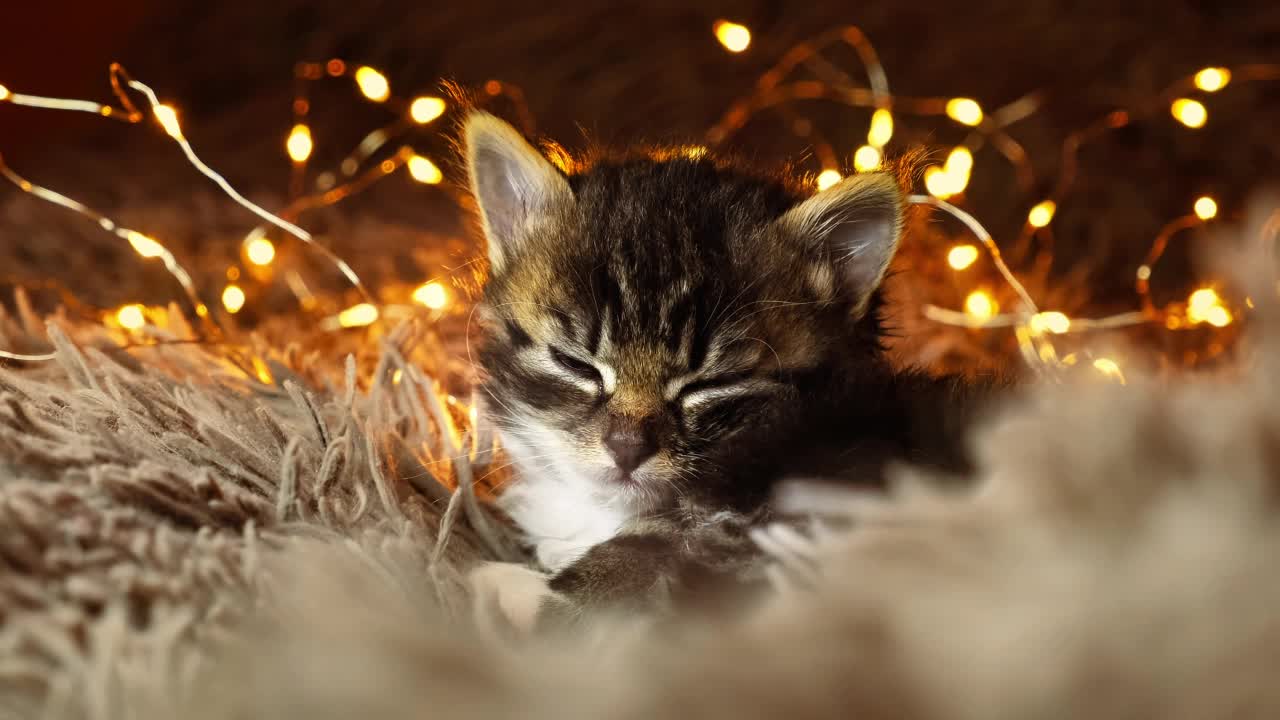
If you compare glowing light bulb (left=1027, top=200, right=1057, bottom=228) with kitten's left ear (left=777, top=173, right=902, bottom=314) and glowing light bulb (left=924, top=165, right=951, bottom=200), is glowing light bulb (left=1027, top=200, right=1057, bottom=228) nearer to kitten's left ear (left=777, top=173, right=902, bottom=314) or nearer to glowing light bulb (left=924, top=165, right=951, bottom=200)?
glowing light bulb (left=924, top=165, right=951, bottom=200)

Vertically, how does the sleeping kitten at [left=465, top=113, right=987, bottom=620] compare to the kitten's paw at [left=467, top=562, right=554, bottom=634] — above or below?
above

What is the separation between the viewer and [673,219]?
0.84m

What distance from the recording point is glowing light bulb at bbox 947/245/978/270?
1363mm

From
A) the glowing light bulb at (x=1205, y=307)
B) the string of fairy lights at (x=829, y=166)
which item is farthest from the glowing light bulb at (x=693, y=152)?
the glowing light bulb at (x=1205, y=307)

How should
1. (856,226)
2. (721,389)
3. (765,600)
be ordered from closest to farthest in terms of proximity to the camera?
(765,600) → (721,389) → (856,226)

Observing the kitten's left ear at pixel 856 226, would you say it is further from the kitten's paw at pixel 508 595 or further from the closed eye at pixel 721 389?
the kitten's paw at pixel 508 595

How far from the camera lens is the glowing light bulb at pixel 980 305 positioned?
1.34 metres

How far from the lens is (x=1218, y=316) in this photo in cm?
118

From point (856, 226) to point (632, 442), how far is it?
12.2 inches

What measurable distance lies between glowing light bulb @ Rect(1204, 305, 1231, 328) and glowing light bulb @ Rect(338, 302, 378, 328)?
1.06 metres

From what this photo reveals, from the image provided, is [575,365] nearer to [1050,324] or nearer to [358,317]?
[358,317]

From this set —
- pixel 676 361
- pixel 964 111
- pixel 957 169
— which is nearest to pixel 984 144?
pixel 964 111

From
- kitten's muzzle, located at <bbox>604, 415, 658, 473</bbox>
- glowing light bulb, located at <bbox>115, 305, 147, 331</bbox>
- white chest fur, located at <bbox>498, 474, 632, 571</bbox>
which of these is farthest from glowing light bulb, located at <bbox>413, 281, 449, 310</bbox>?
kitten's muzzle, located at <bbox>604, 415, 658, 473</bbox>

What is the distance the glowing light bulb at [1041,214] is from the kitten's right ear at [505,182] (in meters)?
0.81
